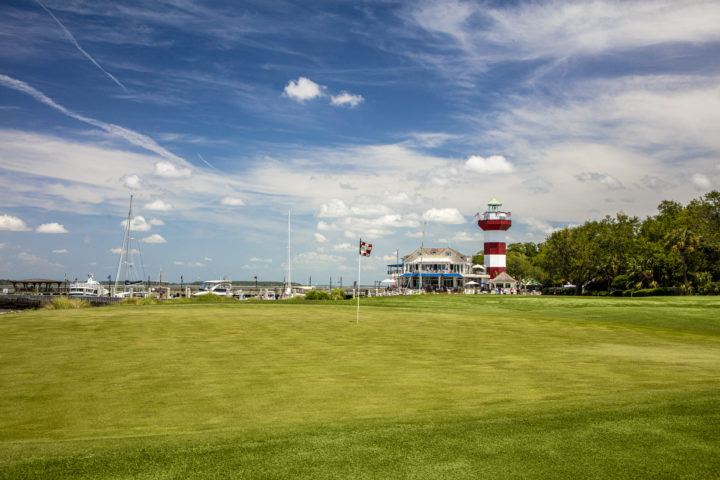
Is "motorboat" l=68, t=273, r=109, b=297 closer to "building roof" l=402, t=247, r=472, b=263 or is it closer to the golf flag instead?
"building roof" l=402, t=247, r=472, b=263

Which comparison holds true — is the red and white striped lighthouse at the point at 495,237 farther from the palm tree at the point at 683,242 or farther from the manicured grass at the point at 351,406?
the manicured grass at the point at 351,406

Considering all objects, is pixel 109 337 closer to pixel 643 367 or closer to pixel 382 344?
pixel 382 344

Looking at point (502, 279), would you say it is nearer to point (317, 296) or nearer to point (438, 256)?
point (438, 256)

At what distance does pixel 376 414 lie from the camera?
8.40 metres

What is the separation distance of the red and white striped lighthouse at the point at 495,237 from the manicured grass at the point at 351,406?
70200 mm

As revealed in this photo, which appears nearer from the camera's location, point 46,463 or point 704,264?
point 46,463

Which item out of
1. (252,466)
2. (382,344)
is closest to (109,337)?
(382,344)

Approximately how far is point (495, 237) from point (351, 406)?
85.6 metres

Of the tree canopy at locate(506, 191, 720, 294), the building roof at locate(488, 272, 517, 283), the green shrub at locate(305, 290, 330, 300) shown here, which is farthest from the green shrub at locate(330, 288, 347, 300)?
the tree canopy at locate(506, 191, 720, 294)

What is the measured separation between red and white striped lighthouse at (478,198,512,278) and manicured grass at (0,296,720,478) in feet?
230

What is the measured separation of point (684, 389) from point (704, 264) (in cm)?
6584

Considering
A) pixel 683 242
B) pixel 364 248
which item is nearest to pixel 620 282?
pixel 683 242

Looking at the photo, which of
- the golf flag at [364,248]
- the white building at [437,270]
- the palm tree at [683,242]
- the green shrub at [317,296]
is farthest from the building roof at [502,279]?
the golf flag at [364,248]

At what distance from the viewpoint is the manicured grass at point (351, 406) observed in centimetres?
583
